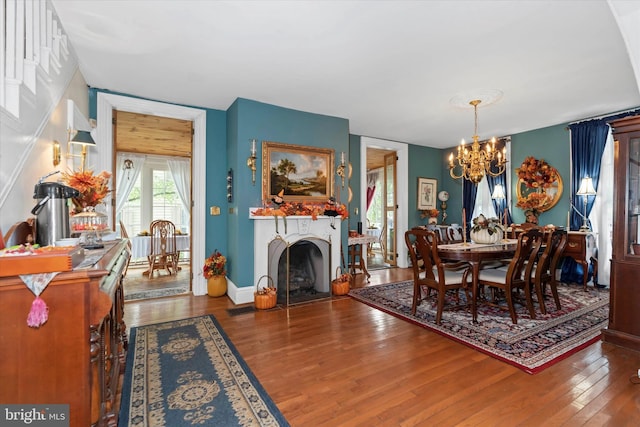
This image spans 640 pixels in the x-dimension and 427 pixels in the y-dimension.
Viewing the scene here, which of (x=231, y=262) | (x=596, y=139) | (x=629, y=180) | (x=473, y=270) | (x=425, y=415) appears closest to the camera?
(x=425, y=415)

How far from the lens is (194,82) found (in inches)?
131

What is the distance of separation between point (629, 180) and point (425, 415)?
2.72 m

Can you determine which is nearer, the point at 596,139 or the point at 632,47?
the point at 632,47

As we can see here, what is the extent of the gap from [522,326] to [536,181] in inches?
127

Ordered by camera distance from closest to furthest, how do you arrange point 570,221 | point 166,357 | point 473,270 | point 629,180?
point 166,357, point 629,180, point 473,270, point 570,221

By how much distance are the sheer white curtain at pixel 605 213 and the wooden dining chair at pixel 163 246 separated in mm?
7120

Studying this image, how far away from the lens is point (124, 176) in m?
6.49

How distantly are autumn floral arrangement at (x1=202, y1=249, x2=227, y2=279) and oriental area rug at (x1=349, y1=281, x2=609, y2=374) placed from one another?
1.91m

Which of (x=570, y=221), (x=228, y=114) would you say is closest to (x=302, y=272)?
(x=228, y=114)

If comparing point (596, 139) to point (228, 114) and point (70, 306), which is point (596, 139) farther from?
point (70, 306)

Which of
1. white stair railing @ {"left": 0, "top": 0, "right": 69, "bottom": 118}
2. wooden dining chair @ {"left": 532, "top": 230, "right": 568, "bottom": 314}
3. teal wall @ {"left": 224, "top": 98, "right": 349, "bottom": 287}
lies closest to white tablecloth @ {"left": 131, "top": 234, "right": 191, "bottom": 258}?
teal wall @ {"left": 224, "top": 98, "right": 349, "bottom": 287}

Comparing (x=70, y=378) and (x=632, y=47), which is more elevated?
(x=632, y=47)

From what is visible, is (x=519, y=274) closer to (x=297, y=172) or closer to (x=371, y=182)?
(x=297, y=172)

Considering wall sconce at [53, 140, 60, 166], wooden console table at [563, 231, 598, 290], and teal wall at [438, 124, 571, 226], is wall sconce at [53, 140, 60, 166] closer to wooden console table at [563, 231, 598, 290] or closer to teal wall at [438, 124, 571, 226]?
wooden console table at [563, 231, 598, 290]
